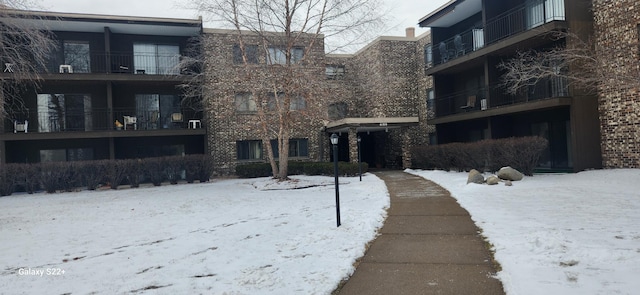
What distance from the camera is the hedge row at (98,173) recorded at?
1644cm

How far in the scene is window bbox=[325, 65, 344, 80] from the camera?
24.0 meters

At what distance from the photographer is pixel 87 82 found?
1958cm

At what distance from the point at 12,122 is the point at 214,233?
16652 mm

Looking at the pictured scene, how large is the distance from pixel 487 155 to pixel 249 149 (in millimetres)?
12742

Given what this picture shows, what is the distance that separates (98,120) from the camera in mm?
20094

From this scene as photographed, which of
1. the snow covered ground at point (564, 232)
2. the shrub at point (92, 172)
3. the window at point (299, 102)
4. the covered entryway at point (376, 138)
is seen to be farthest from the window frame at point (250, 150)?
the snow covered ground at point (564, 232)

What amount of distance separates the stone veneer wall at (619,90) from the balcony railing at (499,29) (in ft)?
4.95

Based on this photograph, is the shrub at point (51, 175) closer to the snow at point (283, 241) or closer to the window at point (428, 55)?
the snow at point (283, 241)

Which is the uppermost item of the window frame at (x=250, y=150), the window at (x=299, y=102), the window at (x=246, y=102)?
the window at (x=246, y=102)

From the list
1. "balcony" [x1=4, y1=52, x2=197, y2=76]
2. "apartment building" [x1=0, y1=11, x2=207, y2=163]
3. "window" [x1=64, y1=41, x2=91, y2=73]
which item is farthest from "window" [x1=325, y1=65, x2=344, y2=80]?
"window" [x1=64, y1=41, x2=91, y2=73]

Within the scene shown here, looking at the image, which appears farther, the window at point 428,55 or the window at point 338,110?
the window at point 338,110

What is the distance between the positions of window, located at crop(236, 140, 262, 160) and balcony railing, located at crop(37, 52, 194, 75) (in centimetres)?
499

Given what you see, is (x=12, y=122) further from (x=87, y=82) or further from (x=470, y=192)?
(x=470, y=192)

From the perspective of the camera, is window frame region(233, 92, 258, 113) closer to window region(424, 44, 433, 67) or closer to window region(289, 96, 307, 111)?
window region(289, 96, 307, 111)
